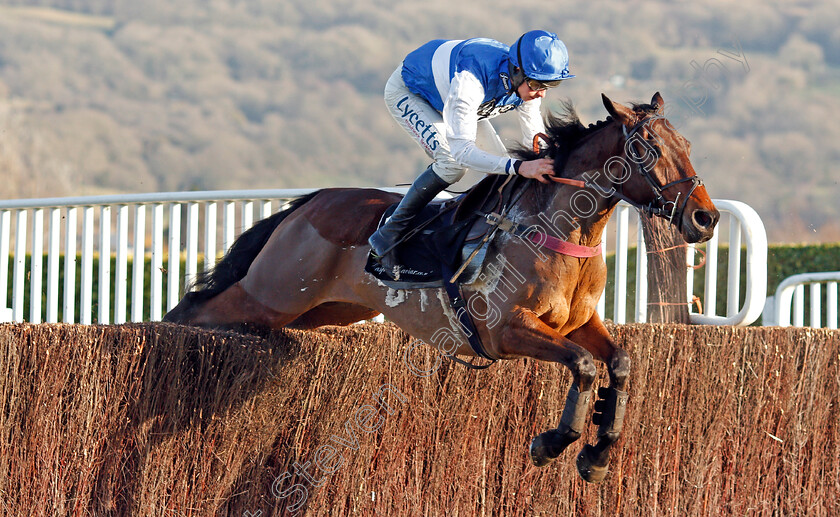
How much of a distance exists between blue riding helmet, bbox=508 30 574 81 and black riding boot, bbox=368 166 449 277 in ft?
2.24

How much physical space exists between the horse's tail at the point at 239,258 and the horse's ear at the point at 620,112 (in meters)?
1.91

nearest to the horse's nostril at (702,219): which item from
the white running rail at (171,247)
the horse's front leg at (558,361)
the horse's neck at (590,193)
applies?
the horse's neck at (590,193)

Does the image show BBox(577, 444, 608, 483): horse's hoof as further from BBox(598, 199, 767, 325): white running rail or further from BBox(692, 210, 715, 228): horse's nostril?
BBox(598, 199, 767, 325): white running rail

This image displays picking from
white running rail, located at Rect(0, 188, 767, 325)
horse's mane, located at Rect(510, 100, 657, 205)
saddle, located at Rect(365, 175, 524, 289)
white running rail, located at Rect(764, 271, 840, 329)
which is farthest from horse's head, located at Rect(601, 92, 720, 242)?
white running rail, located at Rect(764, 271, 840, 329)

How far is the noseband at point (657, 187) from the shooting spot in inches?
138

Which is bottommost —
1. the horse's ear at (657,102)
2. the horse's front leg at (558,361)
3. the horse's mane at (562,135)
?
the horse's front leg at (558,361)

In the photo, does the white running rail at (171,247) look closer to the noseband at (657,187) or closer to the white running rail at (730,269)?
the white running rail at (730,269)

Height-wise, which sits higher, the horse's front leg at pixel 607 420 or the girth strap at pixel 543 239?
the girth strap at pixel 543 239

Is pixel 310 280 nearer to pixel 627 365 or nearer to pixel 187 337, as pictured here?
pixel 187 337

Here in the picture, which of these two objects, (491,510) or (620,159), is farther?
(491,510)

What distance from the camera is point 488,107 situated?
414 cm

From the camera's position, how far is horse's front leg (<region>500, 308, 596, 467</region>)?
3568 mm

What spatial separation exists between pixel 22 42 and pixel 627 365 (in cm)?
4832

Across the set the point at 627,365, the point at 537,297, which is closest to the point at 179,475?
the point at 537,297
